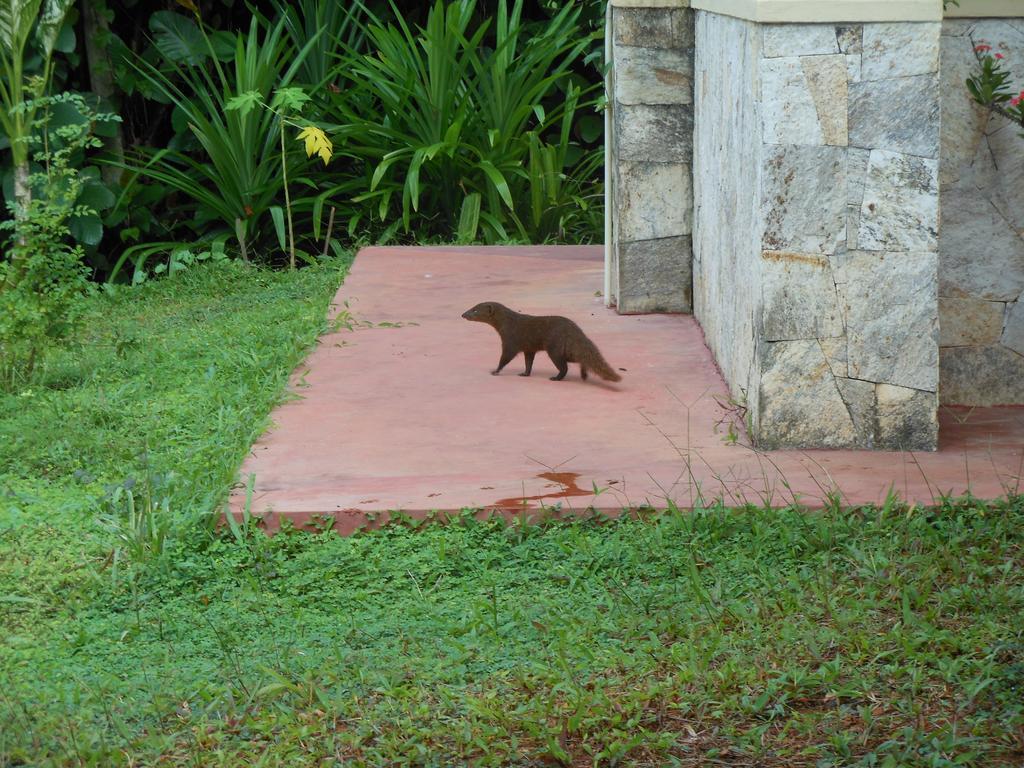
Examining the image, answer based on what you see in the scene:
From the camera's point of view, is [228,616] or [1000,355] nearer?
[228,616]

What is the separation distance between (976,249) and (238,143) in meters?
5.67

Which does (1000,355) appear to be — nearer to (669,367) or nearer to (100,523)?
(669,367)

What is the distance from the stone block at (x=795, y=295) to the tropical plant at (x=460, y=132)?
15.4 ft

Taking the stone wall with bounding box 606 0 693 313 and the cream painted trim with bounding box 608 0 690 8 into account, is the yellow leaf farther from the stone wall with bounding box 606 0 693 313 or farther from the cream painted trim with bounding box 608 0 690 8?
the cream painted trim with bounding box 608 0 690 8

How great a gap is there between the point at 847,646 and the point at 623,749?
0.72m

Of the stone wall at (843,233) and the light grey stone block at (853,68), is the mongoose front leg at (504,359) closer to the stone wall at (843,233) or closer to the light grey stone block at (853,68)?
the stone wall at (843,233)

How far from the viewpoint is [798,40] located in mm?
4625

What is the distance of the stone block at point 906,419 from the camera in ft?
15.8

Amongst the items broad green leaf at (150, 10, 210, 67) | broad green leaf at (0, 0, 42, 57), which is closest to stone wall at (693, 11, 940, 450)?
broad green leaf at (0, 0, 42, 57)

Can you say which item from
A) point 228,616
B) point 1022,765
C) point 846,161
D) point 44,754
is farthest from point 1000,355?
point 44,754

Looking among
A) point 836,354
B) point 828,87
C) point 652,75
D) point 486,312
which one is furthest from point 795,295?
point 652,75

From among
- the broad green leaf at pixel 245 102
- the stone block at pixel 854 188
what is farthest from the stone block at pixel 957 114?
the broad green leaf at pixel 245 102

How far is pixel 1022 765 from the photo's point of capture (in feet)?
9.54

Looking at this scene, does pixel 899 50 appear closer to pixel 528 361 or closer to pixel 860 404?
pixel 860 404
